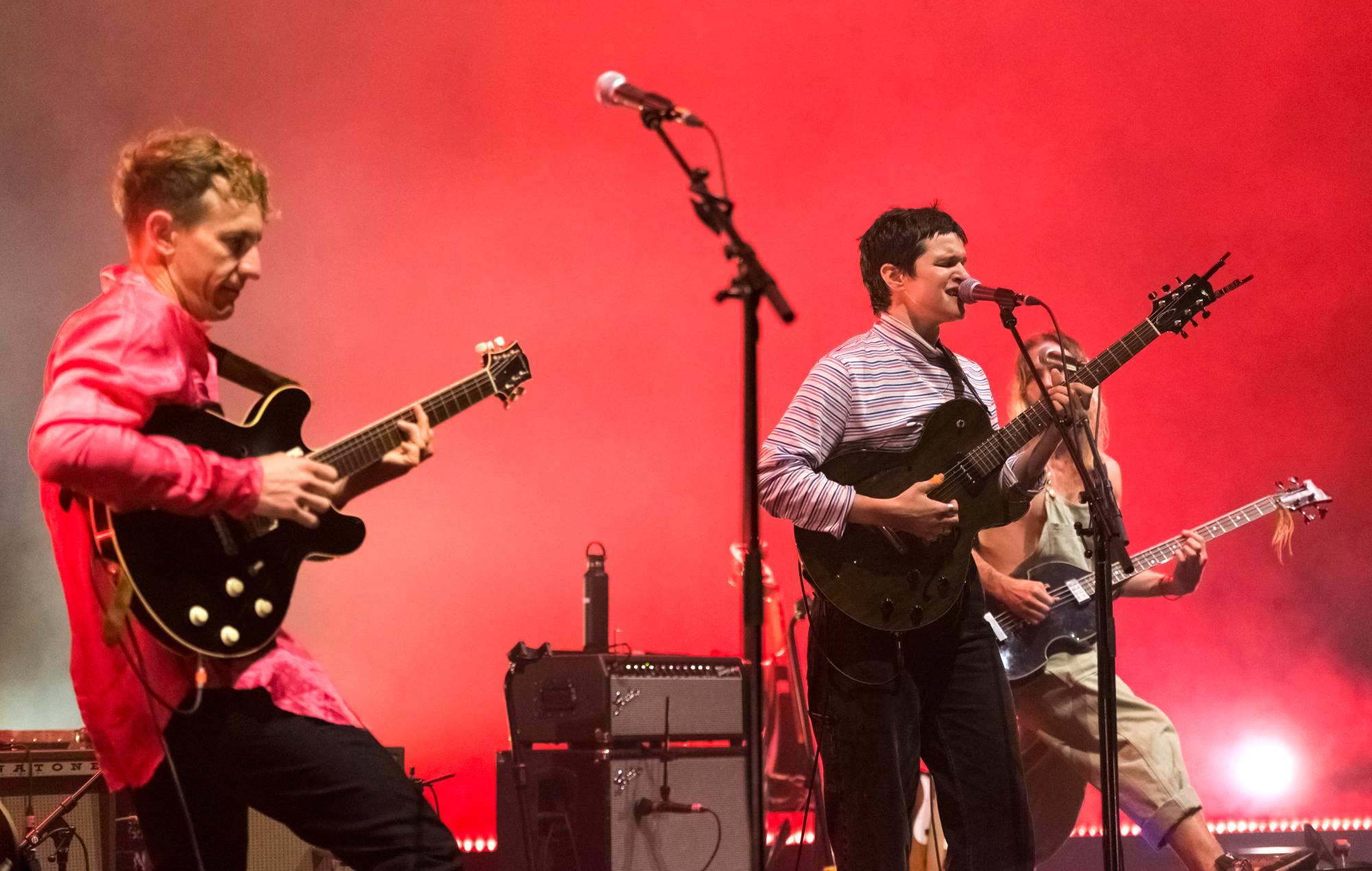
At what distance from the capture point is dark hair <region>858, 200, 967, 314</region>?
341 centimetres

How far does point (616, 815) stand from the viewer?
4.14 meters

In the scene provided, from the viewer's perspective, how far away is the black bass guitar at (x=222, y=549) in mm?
2080

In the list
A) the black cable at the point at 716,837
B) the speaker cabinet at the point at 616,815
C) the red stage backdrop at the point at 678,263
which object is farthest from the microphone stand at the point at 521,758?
the red stage backdrop at the point at 678,263

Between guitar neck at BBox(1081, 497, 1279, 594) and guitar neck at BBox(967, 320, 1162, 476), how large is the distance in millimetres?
1636

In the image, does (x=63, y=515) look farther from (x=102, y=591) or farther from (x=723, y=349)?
(x=723, y=349)

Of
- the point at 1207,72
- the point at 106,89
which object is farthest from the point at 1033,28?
the point at 106,89

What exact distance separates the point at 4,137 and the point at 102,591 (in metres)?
4.92

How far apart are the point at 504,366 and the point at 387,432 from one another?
0.43 m

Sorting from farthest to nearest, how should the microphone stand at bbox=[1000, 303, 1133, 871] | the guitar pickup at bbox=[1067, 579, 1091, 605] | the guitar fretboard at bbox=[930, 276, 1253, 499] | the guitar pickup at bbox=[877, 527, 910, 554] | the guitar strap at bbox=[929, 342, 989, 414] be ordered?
the guitar pickup at bbox=[1067, 579, 1091, 605] → the guitar strap at bbox=[929, 342, 989, 414] → the guitar fretboard at bbox=[930, 276, 1253, 499] → the guitar pickup at bbox=[877, 527, 910, 554] → the microphone stand at bbox=[1000, 303, 1133, 871]

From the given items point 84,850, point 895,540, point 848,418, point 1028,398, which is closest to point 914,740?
point 895,540

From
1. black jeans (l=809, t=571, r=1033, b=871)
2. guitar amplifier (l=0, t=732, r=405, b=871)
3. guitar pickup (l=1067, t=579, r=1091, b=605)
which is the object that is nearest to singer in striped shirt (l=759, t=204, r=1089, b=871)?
black jeans (l=809, t=571, r=1033, b=871)

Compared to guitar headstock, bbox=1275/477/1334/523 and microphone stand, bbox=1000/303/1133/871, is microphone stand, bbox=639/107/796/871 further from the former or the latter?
guitar headstock, bbox=1275/477/1334/523

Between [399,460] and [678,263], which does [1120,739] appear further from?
[678,263]

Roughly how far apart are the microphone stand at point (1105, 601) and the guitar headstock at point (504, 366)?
1141 millimetres
